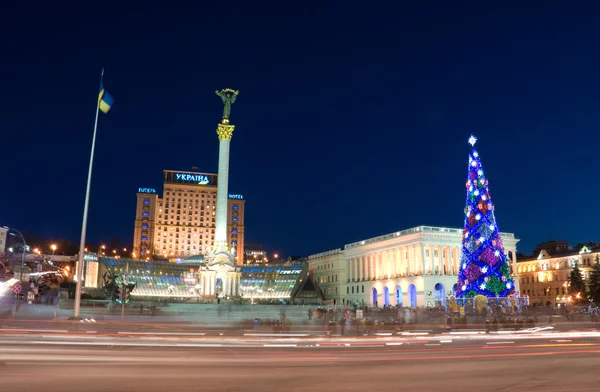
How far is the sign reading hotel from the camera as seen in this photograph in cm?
18188

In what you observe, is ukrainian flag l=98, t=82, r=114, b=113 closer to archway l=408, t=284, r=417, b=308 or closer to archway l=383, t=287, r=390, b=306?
archway l=408, t=284, r=417, b=308

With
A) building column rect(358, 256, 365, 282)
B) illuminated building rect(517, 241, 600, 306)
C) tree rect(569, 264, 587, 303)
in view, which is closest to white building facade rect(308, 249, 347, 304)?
building column rect(358, 256, 365, 282)

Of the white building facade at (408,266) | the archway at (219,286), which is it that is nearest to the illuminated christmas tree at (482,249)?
the white building facade at (408,266)

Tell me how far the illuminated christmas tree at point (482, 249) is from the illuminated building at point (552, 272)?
167ft

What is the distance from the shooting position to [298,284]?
115438 millimetres

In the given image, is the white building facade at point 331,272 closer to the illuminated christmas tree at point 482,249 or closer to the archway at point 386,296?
the archway at point 386,296

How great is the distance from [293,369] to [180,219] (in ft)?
558

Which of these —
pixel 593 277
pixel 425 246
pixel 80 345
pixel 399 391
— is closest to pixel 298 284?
pixel 425 246

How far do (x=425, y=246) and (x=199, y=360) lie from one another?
279 ft

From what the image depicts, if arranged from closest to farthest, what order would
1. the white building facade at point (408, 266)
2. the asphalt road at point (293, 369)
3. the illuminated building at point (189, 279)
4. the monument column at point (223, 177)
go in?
the asphalt road at point (293, 369) → the monument column at point (223, 177) → the white building facade at point (408, 266) → the illuminated building at point (189, 279)

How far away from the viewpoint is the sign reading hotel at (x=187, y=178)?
182 meters

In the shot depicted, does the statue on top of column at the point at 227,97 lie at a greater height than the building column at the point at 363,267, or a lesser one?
greater

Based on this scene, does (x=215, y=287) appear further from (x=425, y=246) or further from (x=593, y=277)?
(x=593, y=277)

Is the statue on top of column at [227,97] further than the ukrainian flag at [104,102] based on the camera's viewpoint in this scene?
Yes
